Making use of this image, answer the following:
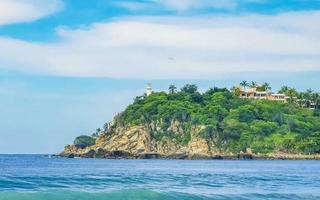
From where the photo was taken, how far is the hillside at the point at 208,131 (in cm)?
15788

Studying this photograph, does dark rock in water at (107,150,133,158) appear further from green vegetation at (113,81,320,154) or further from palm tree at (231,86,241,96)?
palm tree at (231,86,241,96)

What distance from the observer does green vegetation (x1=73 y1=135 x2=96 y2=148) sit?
187m

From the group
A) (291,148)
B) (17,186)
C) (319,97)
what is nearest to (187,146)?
(291,148)

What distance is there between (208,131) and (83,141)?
45953mm

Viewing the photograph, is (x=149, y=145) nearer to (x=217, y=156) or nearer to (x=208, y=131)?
(x=208, y=131)

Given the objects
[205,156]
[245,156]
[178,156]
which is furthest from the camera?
[245,156]

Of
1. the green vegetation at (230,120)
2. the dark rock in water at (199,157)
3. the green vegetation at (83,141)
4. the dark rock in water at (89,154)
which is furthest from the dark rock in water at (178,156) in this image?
the green vegetation at (83,141)

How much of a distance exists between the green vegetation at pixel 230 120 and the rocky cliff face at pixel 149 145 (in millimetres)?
713

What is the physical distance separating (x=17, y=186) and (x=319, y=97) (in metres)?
156

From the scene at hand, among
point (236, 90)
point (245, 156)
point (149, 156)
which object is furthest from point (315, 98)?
point (149, 156)

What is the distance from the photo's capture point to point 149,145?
6299 inches

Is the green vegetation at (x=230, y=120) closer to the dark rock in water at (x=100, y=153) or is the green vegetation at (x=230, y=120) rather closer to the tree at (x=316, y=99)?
the tree at (x=316, y=99)

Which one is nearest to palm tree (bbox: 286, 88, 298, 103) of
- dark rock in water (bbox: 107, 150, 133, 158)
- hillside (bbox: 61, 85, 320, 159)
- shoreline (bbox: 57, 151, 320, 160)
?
hillside (bbox: 61, 85, 320, 159)

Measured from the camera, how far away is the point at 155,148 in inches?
6314
